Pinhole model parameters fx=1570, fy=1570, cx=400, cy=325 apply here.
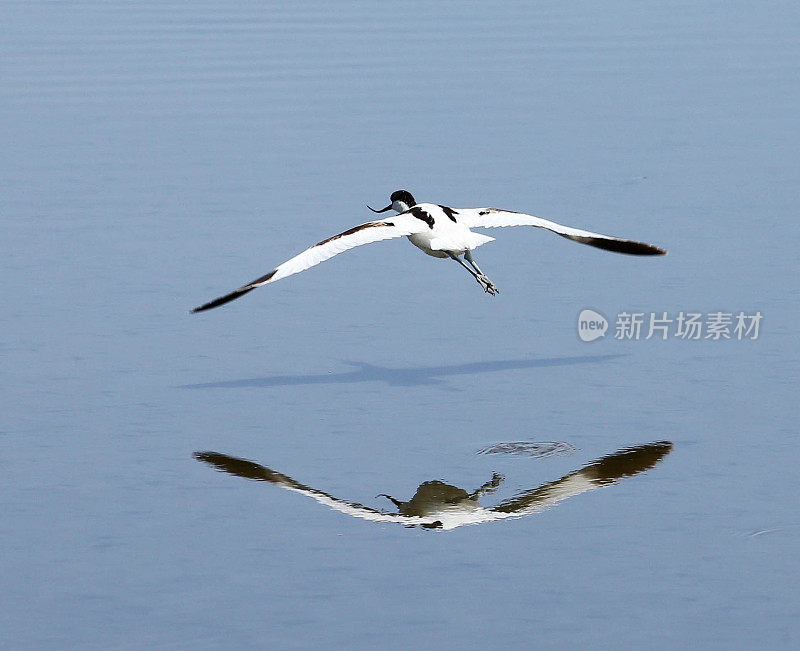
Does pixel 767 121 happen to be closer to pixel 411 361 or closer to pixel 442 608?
pixel 411 361

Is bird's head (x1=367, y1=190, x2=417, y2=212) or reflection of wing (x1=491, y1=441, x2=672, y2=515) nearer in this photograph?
reflection of wing (x1=491, y1=441, x2=672, y2=515)

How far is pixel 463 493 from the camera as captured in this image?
27.9 feet

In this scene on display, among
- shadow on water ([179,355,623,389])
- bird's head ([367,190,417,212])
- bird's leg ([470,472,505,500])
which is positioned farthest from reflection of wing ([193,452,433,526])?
bird's head ([367,190,417,212])

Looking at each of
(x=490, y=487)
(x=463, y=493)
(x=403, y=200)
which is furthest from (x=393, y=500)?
(x=403, y=200)

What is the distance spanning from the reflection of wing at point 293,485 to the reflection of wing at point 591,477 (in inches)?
20.8

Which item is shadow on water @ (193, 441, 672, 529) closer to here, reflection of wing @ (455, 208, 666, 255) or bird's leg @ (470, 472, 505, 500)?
bird's leg @ (470, 472, 505, 500)

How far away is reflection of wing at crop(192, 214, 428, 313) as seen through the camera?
10.1 meters

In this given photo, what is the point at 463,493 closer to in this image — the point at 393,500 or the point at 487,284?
the point at 393,500

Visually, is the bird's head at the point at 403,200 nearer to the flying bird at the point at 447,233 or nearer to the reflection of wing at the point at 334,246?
the flying bird at the point at 447,233

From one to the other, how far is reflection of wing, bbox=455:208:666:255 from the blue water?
1.90 ft

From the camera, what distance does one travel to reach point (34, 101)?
20.3 m

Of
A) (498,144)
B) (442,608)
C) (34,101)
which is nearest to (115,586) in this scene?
(442,608)

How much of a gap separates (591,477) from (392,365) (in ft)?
8.00

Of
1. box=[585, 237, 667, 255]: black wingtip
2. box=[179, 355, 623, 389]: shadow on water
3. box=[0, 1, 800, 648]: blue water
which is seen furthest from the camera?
box=[585, 237, 667, 255]: black wingtip
